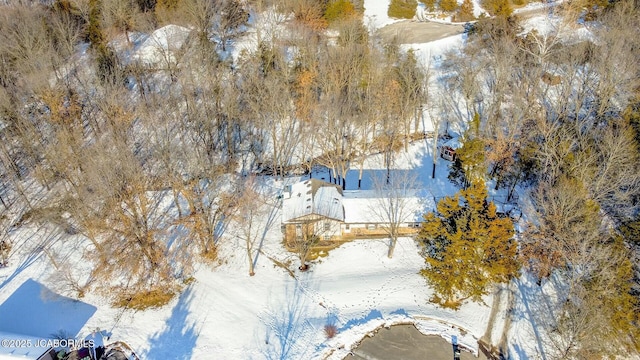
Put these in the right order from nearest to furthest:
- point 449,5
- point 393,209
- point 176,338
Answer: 1. point 176,338
2. point 393,209
3. point 449,5

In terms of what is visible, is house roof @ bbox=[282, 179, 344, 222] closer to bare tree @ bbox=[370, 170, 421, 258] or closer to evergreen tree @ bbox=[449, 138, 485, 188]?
bare tree @ bbox=[370, 170, 421, 258]

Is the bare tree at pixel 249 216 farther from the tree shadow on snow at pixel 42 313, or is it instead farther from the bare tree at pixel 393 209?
the tree shadow on snow at pixel 42 313

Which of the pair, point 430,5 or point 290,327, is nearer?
point 290,327

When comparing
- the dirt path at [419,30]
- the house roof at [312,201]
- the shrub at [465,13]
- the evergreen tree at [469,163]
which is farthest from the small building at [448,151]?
the shrub at [465,13]

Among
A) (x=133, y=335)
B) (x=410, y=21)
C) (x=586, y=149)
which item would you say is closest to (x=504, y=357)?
(x=586, y=149)

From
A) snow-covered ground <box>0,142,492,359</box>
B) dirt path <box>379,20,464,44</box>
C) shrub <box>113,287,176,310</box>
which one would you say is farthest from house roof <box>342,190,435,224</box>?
dirt path <box>379,20,464,44</box>

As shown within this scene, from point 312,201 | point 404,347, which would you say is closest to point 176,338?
point 312,201

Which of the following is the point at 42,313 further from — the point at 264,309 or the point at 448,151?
the point at 448,151
